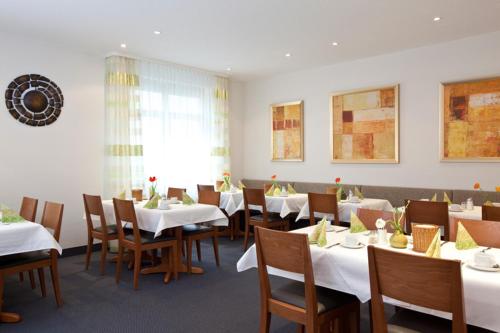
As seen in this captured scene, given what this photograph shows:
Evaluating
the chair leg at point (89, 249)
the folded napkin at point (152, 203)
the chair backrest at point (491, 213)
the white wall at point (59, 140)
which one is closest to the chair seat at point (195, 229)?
the folded napkin at point (152, 203)

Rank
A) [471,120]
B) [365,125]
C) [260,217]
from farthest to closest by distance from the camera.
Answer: [365,125] < [260,217] < [471,120]

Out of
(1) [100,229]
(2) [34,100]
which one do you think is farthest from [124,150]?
(1) [100,229]

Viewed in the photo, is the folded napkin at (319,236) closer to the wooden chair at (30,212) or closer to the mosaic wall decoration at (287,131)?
the wooden chair at (30,212)

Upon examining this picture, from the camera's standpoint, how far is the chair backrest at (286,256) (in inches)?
83.4

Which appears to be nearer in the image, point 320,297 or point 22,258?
point 320,297

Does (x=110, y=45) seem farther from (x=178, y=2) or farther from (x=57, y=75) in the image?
(x=178, y=2)

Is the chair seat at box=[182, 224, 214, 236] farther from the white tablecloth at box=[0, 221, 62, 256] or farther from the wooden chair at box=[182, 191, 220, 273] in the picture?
the white tablecloth at box=[0, 221, 62, 256]

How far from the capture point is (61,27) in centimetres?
462

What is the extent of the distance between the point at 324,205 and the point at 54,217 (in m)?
2.93

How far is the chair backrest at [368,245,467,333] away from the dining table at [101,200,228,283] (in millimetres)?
2539

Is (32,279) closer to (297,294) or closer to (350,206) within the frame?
(297,294)

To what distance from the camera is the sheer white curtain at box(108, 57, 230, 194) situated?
244 inches

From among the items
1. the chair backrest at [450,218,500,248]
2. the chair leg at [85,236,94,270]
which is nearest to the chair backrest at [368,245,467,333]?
the chair backrest at [450,218,500,248]

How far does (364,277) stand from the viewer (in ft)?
6.96
